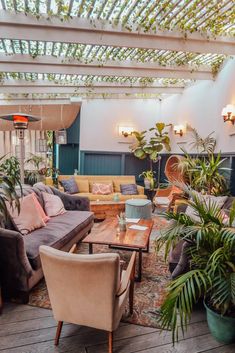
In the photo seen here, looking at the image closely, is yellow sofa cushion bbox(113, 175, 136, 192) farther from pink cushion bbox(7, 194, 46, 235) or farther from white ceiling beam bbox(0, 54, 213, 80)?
pink cushion bbox(7, 194, 46, 235)

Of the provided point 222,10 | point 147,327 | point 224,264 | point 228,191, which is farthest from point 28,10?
point 228,191

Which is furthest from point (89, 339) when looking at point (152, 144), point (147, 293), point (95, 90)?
point (95, 90)

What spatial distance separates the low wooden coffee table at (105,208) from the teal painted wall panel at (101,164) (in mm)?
2120

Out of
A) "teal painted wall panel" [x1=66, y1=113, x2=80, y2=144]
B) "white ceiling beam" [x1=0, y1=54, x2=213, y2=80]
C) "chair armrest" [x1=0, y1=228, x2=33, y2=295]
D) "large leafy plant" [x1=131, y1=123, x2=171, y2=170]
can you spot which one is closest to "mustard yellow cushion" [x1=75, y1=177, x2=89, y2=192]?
"large leafy plant" [x1=131, y1=123, x2=171, y2=170]

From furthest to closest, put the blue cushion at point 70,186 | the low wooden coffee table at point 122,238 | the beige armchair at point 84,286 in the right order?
the blue cushion at point 70,186 < the low wooden coffee table at point 122,238 < the beige armchair at point 84,286

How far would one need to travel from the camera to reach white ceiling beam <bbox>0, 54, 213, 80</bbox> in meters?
4.12

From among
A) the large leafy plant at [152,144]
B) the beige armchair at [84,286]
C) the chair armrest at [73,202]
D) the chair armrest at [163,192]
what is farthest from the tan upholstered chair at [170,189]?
the beige armchair at [84,286]

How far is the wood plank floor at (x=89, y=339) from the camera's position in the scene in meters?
1.79

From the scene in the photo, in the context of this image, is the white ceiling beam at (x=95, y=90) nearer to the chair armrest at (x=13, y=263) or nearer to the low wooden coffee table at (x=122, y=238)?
the low wooden coffee table at (x=122, y=238)

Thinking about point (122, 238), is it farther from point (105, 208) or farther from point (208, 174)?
point (105, 208)

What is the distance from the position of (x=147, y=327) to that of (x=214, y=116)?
13.6ft

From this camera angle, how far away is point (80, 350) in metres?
1.78

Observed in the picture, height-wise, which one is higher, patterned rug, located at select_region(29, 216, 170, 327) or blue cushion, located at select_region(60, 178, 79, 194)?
blue cushion, located at select_region(60, 178, 79, 194)

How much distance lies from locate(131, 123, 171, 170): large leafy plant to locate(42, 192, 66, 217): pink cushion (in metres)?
3.24
